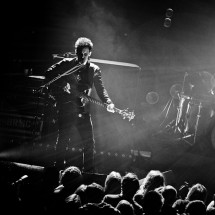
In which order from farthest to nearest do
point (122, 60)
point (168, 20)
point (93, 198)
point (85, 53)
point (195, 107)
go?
point (122, 60) < point (168, 20) < point (195, 107) < point (85, 53) < point (93, 198)

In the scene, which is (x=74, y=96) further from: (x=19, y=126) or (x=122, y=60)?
(x=122, y=60)

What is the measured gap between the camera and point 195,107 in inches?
298

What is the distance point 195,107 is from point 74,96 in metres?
4.09

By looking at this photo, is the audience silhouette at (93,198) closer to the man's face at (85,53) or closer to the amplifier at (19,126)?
the man's face at (85,53)

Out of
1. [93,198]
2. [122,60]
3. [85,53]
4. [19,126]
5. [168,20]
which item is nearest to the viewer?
[93,198]

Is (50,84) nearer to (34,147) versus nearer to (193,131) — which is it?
(34,147)

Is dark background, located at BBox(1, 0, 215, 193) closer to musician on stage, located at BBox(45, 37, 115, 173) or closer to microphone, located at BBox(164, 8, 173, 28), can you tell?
microphone, located at BBox(164, 8, 173, 28)

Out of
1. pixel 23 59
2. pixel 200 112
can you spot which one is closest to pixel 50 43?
pixel 23 59

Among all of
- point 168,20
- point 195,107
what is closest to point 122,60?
point 168,20

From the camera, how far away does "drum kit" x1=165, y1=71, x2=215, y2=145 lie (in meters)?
7.27

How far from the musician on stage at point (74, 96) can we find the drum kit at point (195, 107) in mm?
3354

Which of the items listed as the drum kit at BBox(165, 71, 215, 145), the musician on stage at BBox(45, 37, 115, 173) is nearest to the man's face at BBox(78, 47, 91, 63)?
the musician on stage at BBox(45, 37, 115, 173)

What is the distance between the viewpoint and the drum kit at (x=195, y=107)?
7.27 metres

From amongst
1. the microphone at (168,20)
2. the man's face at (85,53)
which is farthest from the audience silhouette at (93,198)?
the microphone at (168,20)
